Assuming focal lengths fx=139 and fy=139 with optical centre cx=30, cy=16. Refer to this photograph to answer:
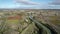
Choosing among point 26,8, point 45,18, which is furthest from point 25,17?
point 45,18

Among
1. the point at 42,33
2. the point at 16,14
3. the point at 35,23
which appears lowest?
the point at 42,33

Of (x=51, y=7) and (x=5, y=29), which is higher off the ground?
(x=51, y=7)

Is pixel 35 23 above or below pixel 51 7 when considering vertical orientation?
below

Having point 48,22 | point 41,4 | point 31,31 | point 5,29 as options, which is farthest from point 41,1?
point 5,29

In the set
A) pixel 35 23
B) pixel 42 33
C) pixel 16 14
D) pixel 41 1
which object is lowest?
pixel 42 33

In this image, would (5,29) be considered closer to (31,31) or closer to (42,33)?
(31,31)

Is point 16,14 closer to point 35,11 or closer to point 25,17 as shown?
point 25,17
